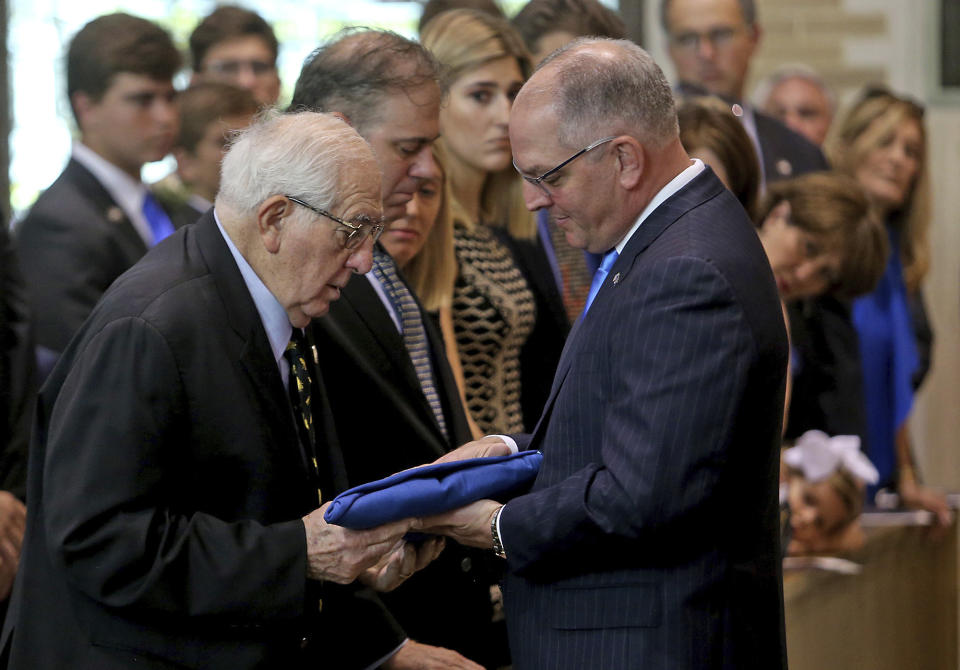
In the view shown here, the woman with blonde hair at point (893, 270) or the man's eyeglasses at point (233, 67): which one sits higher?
the man's eyeglasses at point (233, 67)

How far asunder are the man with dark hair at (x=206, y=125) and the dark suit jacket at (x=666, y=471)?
8.34ft

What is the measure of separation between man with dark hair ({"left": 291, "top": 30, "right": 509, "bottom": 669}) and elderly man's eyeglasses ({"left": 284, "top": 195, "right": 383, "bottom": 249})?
0.42 metres

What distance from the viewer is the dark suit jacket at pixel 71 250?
3826 millimetres

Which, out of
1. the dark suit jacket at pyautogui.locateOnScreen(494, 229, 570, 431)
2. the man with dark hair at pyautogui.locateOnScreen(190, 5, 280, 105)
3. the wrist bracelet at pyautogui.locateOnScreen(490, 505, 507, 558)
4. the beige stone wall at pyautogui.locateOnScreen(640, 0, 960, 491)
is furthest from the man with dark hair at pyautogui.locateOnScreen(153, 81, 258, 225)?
the beige stone wall at pyautogui.locateOnScreen(640, 0, 960, 491)

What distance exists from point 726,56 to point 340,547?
3.74 meters

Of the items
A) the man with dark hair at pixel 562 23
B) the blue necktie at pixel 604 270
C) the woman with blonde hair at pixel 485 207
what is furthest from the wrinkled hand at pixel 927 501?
the blue necktie at pixel 604 270

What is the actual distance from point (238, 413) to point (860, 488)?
2.45 metres

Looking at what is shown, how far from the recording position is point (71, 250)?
3.95 m

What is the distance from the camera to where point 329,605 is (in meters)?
2.44

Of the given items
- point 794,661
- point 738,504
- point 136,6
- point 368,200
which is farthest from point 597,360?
point 136,6

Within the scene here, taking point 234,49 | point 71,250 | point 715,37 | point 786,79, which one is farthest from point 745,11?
point 71,250

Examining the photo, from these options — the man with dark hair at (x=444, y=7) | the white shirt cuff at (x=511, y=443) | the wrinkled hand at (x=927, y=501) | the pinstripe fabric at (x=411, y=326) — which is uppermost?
the man with dark hair at (x=444, y=7)

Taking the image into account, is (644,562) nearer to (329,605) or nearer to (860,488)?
(329,605)

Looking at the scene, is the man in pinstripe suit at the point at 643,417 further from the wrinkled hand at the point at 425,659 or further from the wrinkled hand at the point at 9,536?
the wrinkled hand at the point at 9,536
